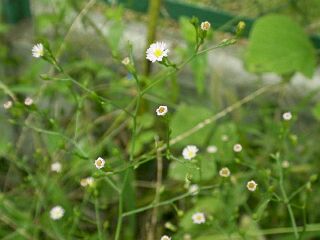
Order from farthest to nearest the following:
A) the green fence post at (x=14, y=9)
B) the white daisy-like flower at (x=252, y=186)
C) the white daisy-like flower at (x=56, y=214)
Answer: the green fence post at (x=14, y=9) → the white daisy-like flower at (x=56, y=214) → the white daisy-like flower at (x=252, y=186)

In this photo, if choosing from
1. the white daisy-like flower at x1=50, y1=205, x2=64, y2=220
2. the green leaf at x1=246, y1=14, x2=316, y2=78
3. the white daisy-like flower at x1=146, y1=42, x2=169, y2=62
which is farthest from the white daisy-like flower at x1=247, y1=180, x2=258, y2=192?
the green leaf at x1=246, y1=14, x2=316, y2=78

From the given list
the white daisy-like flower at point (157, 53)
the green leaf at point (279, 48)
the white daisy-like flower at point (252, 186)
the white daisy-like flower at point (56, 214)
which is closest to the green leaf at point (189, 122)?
the green leaf at point (279, 48)

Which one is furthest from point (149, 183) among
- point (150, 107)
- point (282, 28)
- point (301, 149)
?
point (282, 28)

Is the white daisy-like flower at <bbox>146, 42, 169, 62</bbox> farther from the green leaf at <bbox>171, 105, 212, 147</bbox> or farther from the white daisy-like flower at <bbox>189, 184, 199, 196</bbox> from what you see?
the green leaf at <bbox>171, 105, 212, 147</bbox>

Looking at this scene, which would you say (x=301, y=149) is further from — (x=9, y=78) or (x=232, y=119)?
(x=9, y=78)

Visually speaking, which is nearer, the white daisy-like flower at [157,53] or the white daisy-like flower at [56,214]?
the white daisy-like flower at [157,53]

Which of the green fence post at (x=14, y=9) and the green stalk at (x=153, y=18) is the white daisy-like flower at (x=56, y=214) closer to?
the green stalk at (x=153, y=18)

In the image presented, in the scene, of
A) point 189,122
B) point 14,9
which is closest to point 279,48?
point 189,122
